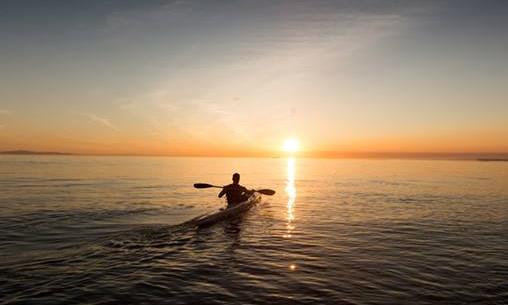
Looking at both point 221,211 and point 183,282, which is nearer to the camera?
point 183,282

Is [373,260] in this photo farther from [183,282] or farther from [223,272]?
[183,282]

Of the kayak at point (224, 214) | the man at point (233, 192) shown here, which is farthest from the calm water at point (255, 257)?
the man at point (233, 192)

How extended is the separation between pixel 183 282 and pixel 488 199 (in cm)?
3420

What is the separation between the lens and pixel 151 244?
15641 mm

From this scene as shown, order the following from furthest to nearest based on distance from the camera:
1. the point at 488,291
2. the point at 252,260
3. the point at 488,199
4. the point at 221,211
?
the point at 488,199 → the point at 221,211 → the point at 252,260 → the point at 488,291

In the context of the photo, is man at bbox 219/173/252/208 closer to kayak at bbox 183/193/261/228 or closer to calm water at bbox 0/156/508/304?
kayak at bbox 183/193/261/228

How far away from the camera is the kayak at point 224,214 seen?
20.0 metres

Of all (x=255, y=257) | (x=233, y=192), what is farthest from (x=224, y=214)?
(x=255, y=257)

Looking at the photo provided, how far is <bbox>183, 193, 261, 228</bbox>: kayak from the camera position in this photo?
20000mm

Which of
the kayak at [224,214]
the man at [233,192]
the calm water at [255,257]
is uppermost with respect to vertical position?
the man at [233,192]

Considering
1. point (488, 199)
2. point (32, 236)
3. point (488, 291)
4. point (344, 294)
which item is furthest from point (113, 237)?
point (488, 199)

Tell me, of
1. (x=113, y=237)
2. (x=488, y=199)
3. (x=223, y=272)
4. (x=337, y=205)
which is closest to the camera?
(x=223, y=272)

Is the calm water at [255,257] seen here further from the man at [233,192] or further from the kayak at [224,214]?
the man at [233,192]

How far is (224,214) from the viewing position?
23188mm
